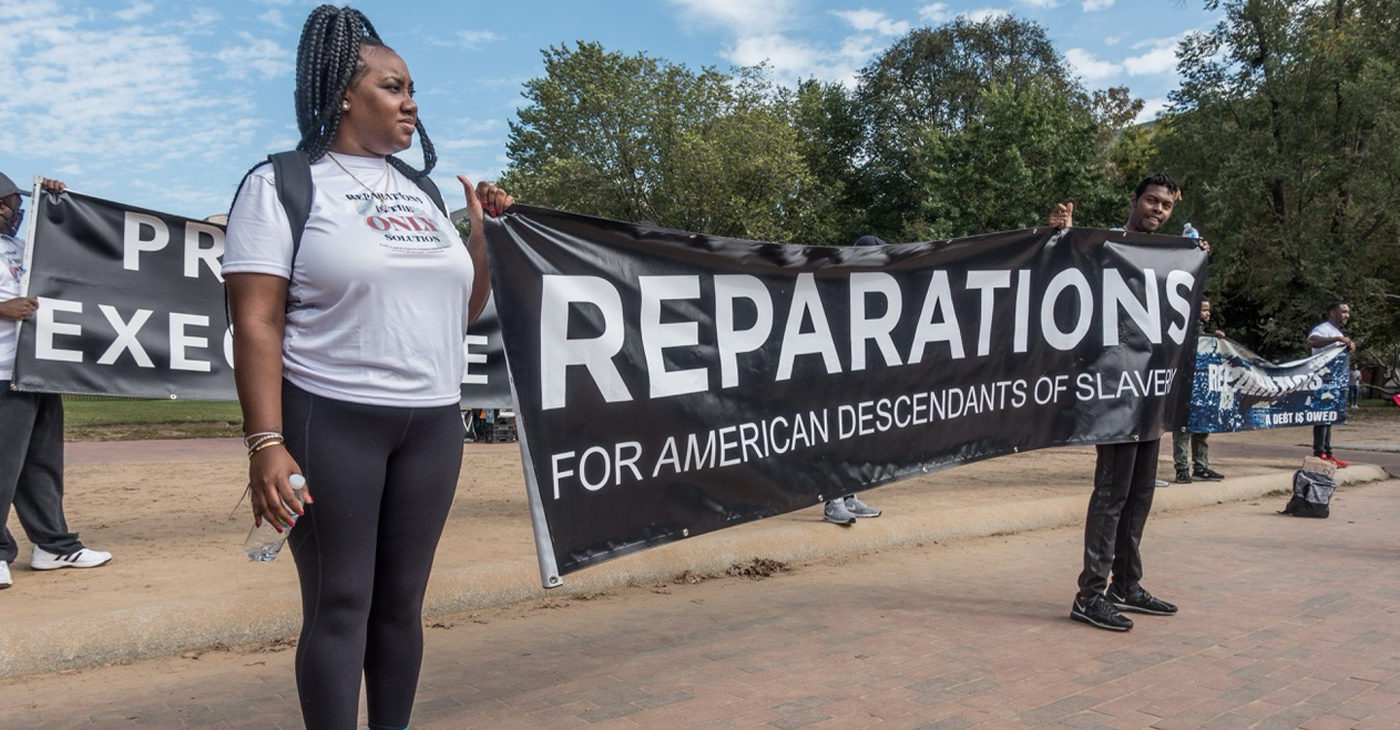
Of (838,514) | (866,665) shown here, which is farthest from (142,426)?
(866,665)

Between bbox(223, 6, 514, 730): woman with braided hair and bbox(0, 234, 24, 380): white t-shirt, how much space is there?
3.53 metres

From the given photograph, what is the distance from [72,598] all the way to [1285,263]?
28.0 m

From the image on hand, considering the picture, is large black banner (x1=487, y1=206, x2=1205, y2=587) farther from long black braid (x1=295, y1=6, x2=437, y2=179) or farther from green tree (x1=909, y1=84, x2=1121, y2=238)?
green tree (x1=909, y1=84, x2=1121, y2=238)

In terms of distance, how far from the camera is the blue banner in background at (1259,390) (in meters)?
10.8

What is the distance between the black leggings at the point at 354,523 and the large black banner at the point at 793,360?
1013 millimetres

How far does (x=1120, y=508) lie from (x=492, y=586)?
3.11 m

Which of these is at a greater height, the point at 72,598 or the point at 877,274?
the point at 877,274

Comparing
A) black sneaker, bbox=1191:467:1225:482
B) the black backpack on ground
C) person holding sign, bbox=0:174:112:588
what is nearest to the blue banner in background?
black sneaker, bbox=1191:467:1225:482

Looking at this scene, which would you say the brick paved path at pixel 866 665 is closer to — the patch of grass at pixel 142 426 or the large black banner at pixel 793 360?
the large black banner at pixel 793 360

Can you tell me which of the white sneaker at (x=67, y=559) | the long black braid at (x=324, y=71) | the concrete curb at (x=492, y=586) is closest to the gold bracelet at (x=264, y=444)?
the long black braid at (x=324, y=71)

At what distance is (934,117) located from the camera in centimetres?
4472

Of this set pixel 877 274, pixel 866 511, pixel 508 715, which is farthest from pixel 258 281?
pixel 866 511

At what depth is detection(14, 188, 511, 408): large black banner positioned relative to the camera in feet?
17.4

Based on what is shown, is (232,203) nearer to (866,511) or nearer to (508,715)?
(508,715)
